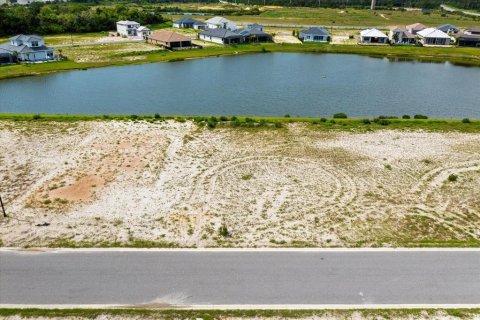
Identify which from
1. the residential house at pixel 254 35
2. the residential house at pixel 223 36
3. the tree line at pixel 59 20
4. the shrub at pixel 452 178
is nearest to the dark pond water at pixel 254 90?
the shrub at pixel 452 178

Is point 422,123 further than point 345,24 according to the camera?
No

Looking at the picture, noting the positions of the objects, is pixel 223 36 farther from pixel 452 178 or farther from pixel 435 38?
A: pixel 452 178

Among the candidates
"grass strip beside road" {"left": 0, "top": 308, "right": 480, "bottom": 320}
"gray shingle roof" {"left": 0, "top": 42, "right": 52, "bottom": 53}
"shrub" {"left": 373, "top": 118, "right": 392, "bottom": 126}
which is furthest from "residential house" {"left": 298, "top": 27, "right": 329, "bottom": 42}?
"grass strip beside road" {"left": 0, "top": 308, "right": 480, "bottom": 320}

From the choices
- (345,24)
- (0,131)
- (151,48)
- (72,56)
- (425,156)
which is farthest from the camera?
(345,24)

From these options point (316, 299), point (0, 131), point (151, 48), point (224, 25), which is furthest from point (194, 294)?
point (224, 25)

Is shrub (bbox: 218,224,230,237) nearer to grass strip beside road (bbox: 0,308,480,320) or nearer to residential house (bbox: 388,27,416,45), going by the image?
grass strip beside road (bbox: 0,308,480,320)

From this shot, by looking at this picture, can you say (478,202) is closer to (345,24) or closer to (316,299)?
(316,299)

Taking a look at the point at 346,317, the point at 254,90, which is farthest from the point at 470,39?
the point at 346,317
